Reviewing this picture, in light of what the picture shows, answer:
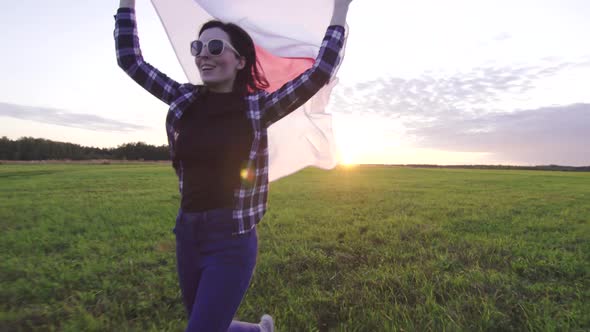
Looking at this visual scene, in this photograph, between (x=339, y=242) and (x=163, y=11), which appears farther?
(x=339, y=242)

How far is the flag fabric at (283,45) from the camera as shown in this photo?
315 centimetres

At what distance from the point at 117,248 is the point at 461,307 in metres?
5.50

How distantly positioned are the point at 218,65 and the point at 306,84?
0.64 m

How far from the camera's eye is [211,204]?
6.95ft

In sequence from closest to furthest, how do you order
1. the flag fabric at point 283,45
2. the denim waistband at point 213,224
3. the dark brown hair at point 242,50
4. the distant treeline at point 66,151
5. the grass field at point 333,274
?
the denim waistband at point 213,224 < the dark brown hair at point 242,50 < the flag fabric at point 283,45 < the grass field at point 333,274 < the distant treeline at point 66,151

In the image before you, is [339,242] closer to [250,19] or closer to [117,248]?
[117,248]

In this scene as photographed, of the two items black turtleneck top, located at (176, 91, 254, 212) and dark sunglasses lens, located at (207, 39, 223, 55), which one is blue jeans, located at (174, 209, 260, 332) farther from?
dark sunglasses lens, located at (207, 39, 223, 55)

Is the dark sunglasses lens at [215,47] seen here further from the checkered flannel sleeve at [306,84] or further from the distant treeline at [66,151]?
the distant treeline at [66,151]

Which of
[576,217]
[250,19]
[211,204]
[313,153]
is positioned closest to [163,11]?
[250,19]

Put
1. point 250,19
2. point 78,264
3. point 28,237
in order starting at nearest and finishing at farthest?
1. point 250,19
2. point 78,264
3. point 28,237

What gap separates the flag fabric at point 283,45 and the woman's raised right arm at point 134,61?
0.71m

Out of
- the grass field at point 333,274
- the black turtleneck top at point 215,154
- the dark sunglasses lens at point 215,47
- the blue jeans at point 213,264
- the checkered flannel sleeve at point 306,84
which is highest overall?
the dark sunglasses lens at point 215,47

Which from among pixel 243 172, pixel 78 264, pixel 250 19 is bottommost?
pixel 78 264

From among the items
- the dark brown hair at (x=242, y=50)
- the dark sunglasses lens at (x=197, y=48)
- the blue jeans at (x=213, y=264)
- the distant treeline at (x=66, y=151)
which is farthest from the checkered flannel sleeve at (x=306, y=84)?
the distant treeline at (x=66, y=151)
